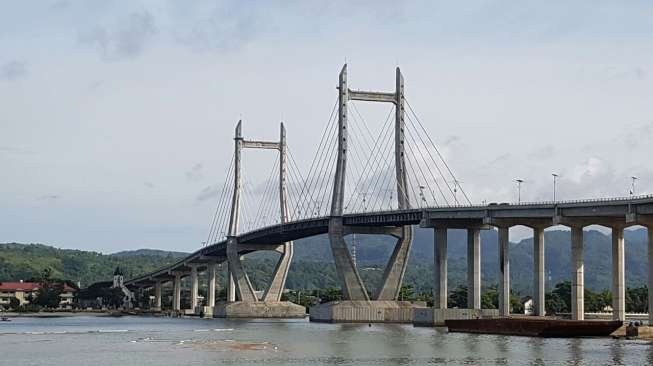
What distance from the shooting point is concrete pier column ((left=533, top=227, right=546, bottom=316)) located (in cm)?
10869

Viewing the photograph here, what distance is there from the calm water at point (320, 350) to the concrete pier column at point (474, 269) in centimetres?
1334

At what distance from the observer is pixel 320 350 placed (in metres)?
80.5

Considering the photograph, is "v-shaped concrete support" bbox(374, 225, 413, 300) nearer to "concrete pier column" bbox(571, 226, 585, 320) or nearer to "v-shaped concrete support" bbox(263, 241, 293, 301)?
"concrete pier column" bbox(571, 226, 585, 320)

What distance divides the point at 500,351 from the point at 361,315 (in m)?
55.4

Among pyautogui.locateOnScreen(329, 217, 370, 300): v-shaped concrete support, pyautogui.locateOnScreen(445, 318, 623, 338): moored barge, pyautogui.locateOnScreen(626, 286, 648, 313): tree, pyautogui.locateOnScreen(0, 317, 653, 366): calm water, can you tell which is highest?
pyautogui.locateOnScreen(329, 217, 370, 300): v-shaped concrete support

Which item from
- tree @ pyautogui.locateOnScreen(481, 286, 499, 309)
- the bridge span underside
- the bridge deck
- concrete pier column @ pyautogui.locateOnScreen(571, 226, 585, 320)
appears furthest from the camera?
tree @ pyautogui.locateOnScreen(481, 286, 499, 309)

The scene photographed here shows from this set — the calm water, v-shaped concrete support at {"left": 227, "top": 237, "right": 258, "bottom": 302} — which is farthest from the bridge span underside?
v-shaped concrete support at {"left": 227, "top": 237, "right": 258, "bottom": 302}

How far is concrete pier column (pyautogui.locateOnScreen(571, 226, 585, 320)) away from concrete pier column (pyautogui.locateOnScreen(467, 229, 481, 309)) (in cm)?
1676

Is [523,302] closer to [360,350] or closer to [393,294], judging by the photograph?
[393,294]

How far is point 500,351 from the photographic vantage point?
76750 mm

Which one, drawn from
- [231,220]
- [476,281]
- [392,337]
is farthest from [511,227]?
[231,220]

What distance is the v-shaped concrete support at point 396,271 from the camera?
132 m

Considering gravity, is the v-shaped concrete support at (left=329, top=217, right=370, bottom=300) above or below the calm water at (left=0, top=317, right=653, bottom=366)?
above

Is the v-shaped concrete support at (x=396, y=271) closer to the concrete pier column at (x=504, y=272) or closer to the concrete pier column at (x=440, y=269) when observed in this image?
the concrete pier column at (x=440, y=269)
